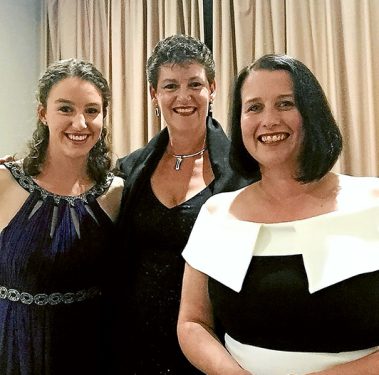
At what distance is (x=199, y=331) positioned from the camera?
132cm

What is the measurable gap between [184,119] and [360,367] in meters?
0.94

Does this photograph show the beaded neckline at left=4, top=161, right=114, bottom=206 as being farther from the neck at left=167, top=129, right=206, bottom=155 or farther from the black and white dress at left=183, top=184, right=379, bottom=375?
the black and white dress at left=183, top=184, right=379, bottom=375

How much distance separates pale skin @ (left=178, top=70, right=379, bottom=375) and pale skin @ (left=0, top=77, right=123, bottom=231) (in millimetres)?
572

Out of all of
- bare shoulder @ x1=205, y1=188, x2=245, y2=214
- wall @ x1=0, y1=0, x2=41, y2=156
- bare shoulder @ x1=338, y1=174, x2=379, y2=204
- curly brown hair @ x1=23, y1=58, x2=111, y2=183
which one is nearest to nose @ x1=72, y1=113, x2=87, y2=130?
curly brown hair @ x1=23, y1=58, x2=111, y2=183

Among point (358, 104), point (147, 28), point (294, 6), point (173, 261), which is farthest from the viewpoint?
point (147, 28)

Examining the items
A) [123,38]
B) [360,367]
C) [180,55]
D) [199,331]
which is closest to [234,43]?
[123,38]

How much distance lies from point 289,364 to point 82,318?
0.74 meters

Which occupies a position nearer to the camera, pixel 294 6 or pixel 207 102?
pixel 207 102

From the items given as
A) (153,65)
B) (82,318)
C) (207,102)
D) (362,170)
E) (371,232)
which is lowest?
(82,318)

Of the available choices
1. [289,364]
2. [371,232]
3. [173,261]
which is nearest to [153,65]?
[173,261]

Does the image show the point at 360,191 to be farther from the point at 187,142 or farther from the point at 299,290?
the point at 187,142

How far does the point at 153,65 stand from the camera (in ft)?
5.89

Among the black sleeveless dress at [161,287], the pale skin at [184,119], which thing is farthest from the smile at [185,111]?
the black sleeveless dress at [161,287]

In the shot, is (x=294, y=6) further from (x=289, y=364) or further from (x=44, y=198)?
(x=289, y=364)
